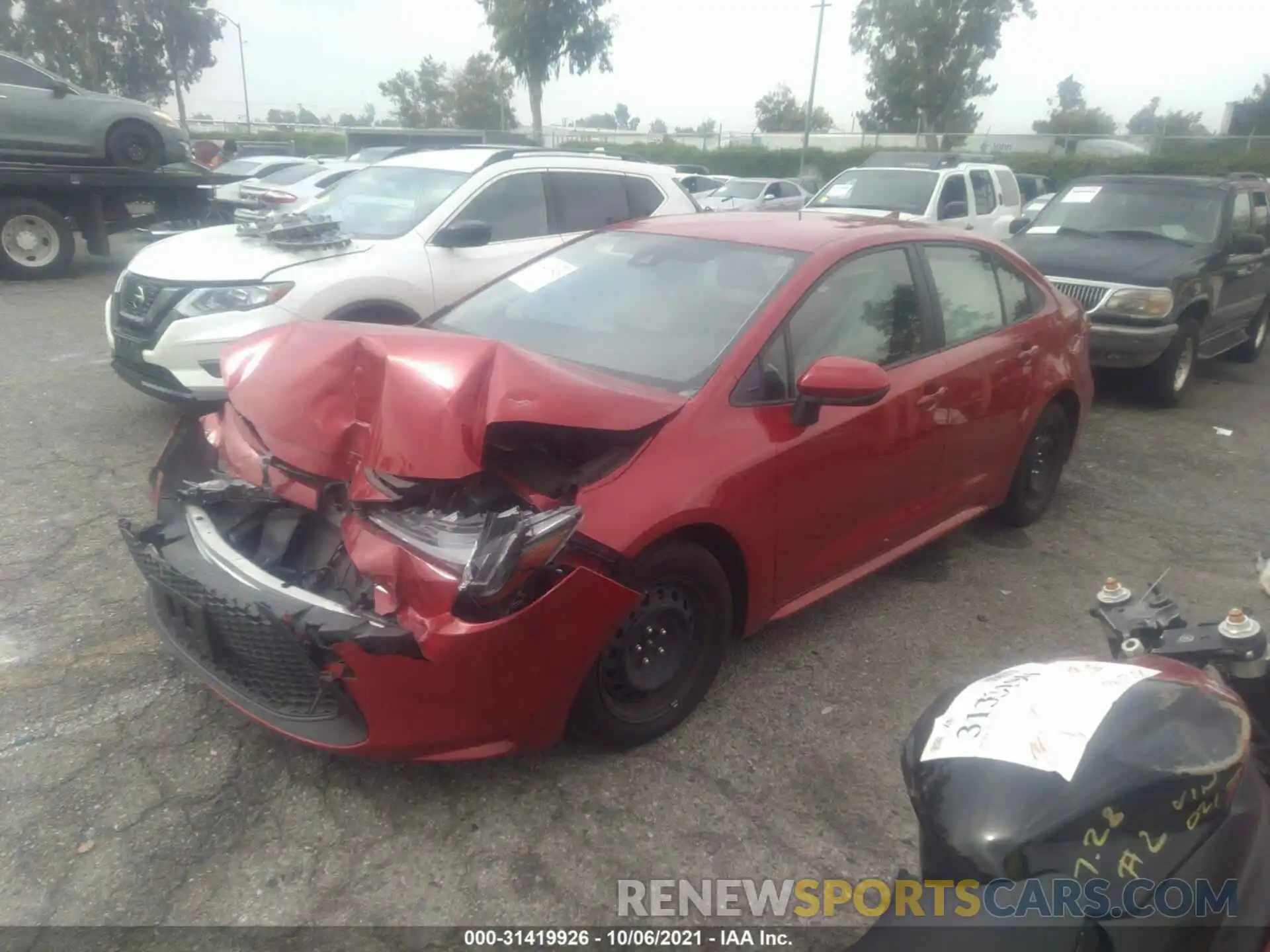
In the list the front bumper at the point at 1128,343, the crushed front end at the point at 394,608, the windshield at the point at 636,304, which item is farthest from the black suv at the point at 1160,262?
the crushed front end at the point at 394,608

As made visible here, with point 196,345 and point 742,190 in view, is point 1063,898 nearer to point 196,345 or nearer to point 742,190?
point 196,345

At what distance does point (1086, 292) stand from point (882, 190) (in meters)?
5.09

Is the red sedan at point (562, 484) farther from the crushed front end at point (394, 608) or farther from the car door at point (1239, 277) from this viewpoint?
Answer: the car door at point (1239, 277)

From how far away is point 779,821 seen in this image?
2.81m

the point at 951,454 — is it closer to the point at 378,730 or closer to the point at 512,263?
the point at 378,730

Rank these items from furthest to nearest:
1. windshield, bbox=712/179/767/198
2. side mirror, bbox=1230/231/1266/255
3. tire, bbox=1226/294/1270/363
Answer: windshield, bbox=712/179/767/198 → tire, bbox=1226/294/1270/363 → side mirror, bbox=1230/231/1266/255

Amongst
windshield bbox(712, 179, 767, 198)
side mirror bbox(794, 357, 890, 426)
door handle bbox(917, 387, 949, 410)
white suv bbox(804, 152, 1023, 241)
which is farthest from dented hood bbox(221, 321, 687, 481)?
windshield bbox(712, 179, 767, 198)

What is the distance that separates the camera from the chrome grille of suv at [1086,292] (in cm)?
752

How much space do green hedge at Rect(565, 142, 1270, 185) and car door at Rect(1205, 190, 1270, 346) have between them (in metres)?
Answer: 13.2

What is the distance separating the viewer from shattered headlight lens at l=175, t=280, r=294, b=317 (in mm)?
5484

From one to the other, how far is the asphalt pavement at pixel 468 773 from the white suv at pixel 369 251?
1.14 metres

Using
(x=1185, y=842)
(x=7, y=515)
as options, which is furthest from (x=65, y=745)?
(x=1185, y=842)

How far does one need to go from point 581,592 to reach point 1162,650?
4.58 feet

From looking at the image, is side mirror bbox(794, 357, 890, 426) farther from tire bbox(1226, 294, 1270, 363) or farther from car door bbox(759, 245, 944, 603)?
tire bbox(1226, 294, 1270, 363)
